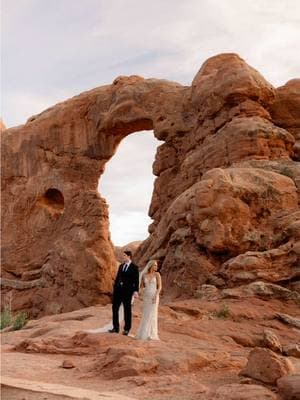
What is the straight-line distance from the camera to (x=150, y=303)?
37.3 feet

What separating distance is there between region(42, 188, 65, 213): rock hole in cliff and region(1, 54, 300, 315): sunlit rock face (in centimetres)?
7

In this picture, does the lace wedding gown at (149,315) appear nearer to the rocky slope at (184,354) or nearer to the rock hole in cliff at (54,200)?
the rocky slope at (184,354)

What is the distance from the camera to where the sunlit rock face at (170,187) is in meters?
17.8

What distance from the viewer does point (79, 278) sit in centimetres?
2730

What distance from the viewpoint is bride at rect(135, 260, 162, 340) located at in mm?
11070

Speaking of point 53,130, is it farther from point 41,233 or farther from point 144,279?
point 144,279

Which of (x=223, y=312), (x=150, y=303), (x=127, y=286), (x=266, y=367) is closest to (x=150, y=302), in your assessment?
(x=150, y=303)

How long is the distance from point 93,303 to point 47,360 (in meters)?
17.1

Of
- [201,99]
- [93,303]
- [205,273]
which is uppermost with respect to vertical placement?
[201,99]

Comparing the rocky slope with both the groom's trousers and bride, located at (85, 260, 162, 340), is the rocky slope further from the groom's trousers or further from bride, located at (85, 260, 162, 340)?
the groom's trousers

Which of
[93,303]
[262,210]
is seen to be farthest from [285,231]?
[93,303]

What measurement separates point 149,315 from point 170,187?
49.8ft

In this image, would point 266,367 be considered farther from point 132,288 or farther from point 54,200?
point 54,200

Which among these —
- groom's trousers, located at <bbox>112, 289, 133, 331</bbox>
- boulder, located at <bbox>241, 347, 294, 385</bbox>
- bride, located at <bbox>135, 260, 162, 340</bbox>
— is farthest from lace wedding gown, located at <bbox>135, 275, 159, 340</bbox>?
boulder, located at <bbox>241, 347, 294, 385</bbox>
